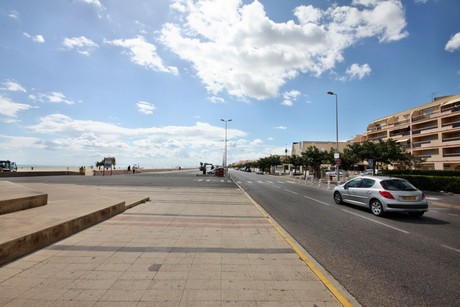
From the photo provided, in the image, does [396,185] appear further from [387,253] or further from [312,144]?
[312,144]

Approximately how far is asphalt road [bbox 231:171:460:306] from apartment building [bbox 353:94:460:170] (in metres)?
34.9

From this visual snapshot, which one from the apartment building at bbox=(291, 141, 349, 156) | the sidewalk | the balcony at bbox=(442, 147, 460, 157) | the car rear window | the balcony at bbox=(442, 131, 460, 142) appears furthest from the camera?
the apartment building at bbox=(291, 141, 349, 156)

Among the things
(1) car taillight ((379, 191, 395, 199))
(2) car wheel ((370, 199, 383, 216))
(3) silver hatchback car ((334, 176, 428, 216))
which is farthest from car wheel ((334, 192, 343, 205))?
(1) car taillight ((379, 191, 395, 199))

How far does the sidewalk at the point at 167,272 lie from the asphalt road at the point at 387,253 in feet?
1.91

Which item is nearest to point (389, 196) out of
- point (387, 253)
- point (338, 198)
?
point (338, 198)

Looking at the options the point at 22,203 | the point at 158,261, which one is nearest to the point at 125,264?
the point at 158,261

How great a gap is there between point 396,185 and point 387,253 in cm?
533

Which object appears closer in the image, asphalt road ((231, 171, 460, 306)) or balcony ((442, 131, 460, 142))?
asphalt road ((231, 171, 460, 306))

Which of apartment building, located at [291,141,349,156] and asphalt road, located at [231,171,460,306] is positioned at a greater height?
apartment building, located at [291,141,349,156]

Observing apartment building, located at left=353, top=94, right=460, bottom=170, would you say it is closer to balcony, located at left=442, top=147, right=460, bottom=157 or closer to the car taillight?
balcony, located at left=442, top=147, right=460, bottom=157

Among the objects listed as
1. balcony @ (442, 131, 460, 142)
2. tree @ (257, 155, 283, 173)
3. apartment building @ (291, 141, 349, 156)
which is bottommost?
tree @ (257, 155, 283, 173)

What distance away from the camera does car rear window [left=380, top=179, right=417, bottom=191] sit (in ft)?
31.9

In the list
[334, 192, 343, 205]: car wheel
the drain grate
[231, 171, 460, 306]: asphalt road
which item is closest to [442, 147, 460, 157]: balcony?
[334, 192, 343, 205]: car wheel

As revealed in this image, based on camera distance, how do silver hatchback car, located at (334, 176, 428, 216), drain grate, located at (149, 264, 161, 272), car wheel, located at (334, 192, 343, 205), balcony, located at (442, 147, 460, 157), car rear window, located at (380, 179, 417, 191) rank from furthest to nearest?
1. balcony, located at (442, 147, 460, 157)
2. car wheel, located at (334, 192, 343, 205)
3. car rear window, located at (380, 179, 417, 191)
4. silver hatchback car, located at (334, 176, 428, 216)
5. drain grate, located at (149, 264, 161, 272)
